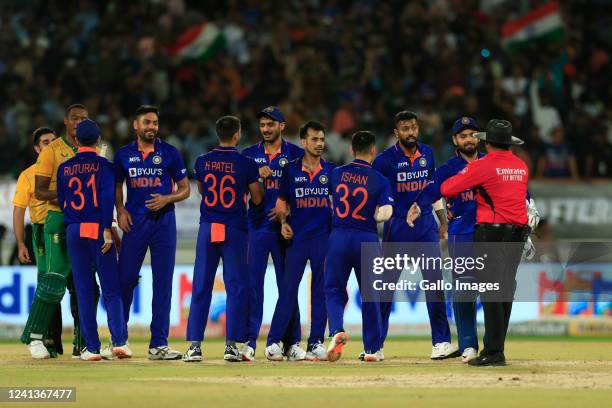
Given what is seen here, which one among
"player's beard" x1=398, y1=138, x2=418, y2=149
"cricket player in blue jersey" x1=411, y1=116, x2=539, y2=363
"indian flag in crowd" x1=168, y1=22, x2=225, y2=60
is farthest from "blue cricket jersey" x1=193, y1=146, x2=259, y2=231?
"indian flag in crowd" x1=168, y1=22, x2=225, y2=60

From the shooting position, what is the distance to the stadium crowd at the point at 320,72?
22500 mm

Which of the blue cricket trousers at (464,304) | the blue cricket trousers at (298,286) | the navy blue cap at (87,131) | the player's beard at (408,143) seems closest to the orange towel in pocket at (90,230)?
the navy blue cap at (87,131)

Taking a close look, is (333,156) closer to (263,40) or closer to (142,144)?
(263,40)

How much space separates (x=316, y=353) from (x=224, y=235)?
1698mm

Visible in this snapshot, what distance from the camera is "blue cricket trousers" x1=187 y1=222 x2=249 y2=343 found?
13969mm

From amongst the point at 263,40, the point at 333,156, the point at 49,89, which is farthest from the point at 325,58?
the point at 49,89

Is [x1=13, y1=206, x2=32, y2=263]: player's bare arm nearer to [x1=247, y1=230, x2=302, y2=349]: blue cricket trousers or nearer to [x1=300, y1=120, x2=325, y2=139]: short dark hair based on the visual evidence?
[x1=247, y1=230, x2=302, y2=349]: blue cricket trousers

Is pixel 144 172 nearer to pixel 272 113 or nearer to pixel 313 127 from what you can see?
pixel 272 113

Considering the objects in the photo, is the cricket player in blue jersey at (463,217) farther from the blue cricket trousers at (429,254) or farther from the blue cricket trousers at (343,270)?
the blue cricket trousers at (343,270)

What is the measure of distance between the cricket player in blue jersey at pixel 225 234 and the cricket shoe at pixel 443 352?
7.19 ft

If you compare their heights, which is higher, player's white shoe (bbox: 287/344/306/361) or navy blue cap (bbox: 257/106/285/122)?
navy blue cap (bbox: 257/106/285/122)

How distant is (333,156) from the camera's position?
2203 cm

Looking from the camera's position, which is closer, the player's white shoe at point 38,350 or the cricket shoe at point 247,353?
the cricket shoe at point 247,353

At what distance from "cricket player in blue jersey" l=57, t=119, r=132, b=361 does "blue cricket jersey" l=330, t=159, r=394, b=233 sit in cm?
246
